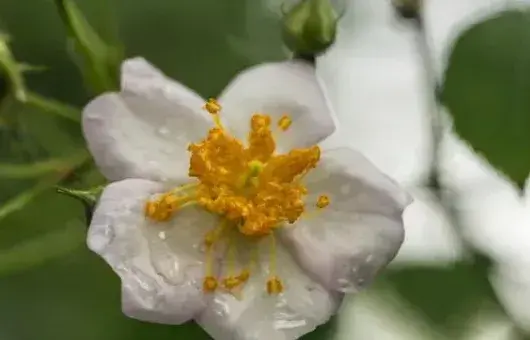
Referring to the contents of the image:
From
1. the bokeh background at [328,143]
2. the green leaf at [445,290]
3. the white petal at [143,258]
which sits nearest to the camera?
the white petal at [143,258]

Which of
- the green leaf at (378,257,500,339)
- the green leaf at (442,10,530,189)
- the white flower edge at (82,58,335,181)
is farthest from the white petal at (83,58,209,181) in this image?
the green leaf at (378,257,500,339)

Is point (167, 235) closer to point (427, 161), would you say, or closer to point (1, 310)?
point (1, 310)

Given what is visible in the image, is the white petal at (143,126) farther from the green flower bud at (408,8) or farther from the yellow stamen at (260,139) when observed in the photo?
the green flower bud at (408,8)

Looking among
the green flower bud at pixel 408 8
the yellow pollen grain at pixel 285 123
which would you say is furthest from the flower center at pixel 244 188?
the green flower bud at pixel 408 8

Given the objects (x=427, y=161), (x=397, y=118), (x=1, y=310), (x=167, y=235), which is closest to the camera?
(x=167, y=235)

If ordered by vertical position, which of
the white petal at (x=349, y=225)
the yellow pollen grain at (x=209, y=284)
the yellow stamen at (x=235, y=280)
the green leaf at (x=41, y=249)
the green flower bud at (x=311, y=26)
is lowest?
the green leaf at (x=41, y=249)

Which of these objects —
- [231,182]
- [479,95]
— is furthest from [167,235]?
[479,95]
